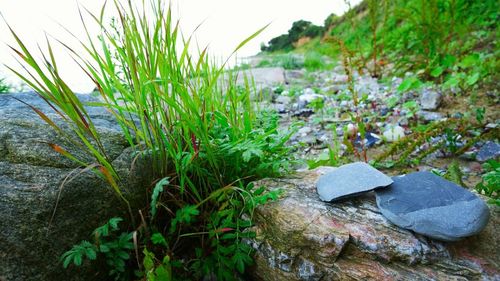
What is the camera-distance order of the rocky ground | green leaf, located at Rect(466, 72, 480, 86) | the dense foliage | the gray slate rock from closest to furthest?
the gray slate rock < the rocky ground < green leaf, located at Rect(466, 72, 480, 86) < the dense foliage

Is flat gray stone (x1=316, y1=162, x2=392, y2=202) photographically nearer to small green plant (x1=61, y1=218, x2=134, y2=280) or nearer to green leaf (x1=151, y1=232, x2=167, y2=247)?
green leaf (x1=151, y1=232, x2=167, y2=247)

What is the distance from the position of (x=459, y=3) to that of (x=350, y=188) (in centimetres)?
657

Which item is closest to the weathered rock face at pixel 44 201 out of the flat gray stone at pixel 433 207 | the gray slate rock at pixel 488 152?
the flat gray stone at pixel 433 207

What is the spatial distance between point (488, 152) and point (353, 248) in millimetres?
1887

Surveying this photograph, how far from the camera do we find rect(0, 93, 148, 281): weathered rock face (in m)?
1.29

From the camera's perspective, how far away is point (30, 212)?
1331mm

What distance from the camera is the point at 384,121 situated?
374 cm

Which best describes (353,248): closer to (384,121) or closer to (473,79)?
(384,121)

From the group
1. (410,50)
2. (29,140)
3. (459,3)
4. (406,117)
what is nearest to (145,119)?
(29,140)

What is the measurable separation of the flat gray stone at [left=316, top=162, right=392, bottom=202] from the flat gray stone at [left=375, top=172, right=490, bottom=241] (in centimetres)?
6

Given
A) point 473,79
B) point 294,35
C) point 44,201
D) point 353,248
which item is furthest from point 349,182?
point 294,35

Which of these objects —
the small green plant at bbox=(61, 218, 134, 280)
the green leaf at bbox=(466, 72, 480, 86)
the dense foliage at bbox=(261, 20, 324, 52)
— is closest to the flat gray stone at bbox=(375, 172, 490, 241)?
the small green plant at bbox=(61, 218, 134, 280)

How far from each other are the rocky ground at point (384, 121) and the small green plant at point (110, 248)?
1.17 metres

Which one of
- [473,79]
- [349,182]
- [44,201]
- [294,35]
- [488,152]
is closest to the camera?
[44,201]
